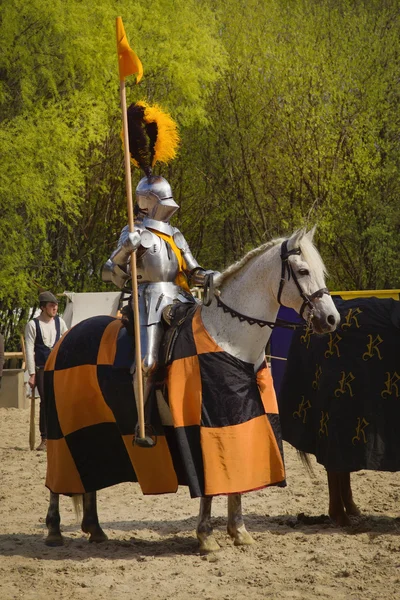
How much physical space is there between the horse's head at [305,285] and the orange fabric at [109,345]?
1137 mm

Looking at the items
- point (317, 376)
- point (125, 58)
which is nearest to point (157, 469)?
point (317, 376)

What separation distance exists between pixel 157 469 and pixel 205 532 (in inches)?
19.1

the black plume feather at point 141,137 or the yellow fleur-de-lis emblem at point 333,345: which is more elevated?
the black plume feather at point 141,137

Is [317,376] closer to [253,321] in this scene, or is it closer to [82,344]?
[253,321]

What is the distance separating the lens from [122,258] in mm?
5980

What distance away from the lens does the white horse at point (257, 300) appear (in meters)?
5.80

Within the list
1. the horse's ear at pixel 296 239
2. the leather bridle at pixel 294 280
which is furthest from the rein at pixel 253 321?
the horse's ear at pixel 296 239

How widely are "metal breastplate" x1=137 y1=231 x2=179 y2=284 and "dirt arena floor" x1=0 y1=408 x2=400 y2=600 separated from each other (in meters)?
1.72

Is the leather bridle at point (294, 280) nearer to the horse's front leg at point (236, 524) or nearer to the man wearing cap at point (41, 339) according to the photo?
the horse's front leg at point (236, 524)

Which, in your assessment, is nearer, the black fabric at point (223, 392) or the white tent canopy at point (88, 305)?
the black fabric at point (223, 392)

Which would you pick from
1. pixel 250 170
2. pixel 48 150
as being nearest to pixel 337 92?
pixel 250 170

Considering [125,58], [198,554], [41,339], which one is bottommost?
[198,554]

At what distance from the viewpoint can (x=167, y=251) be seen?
616cm

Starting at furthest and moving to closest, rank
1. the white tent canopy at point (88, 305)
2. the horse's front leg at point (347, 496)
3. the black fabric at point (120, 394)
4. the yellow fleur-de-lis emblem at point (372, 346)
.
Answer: the white tent canopy at point (88, 305), the horse's front leg at point (347, 496), the yellow fleur-de-lis emblem at point (372, 346), the black fabric at point (120, 394)
